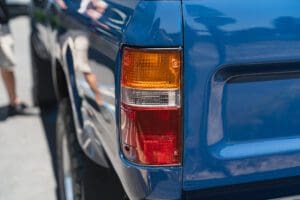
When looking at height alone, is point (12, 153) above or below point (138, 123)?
below

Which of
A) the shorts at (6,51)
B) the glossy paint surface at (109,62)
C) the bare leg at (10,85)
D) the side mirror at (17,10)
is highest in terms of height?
the glossy paint surface at (109,62)

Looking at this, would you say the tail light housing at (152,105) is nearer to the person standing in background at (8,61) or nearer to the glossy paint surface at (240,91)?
the glossy paint surface at (240,91)

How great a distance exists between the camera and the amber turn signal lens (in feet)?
5.42

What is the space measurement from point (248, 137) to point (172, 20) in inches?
19.7

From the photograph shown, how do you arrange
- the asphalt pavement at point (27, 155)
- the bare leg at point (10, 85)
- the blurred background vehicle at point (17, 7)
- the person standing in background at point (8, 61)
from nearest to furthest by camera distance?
the asphalt pavement at point (27, 155), the person standing in background at point (8, 61), the bare leg at point (10, 85), the blurred background vehicle at point (17, 7)

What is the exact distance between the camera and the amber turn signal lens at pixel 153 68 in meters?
1.65

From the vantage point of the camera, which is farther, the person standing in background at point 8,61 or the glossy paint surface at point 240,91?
the person standing in background at point 8,61

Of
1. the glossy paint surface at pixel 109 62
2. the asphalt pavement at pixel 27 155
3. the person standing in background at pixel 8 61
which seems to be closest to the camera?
the glossy paint surface at pixel 109 62

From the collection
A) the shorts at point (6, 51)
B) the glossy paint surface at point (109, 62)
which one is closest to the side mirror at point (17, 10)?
the shorts at point (6, 51)

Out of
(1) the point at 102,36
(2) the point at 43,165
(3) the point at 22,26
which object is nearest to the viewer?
(1) the point at 102,36

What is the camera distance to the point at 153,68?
5.48 feet

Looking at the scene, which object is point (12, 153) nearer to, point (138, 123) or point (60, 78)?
point (60, 78)

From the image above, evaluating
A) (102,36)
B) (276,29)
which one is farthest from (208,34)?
(102,36)

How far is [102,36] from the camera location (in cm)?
198
